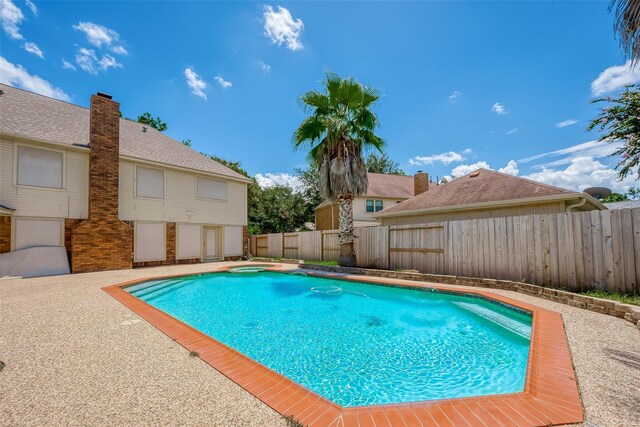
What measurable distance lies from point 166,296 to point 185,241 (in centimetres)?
794

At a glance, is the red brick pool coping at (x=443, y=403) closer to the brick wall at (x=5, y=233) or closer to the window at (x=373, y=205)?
the brick wall at (x=5, y=233)

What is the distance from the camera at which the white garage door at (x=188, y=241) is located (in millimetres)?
15070

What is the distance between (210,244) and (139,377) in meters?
14.9

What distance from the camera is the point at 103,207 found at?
12.0 m

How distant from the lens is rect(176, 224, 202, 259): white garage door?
593 inches

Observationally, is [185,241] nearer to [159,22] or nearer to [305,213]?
[159,22]

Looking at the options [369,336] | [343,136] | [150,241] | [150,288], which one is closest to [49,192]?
[150,241]

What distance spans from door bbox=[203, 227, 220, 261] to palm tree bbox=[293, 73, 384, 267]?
8600mm

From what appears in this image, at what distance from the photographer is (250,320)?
567 centimetres

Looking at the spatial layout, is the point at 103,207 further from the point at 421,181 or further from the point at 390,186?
the point at 390,186

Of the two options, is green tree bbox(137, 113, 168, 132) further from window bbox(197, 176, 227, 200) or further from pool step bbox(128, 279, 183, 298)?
pool step bbox(128, 279, 183, 298)

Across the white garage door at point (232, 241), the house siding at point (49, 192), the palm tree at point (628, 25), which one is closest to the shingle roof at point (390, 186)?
the white garage door at point (232, 241)

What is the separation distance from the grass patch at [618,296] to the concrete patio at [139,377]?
0.71m

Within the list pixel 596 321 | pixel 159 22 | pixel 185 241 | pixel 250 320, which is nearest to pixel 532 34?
pixel 596 321
